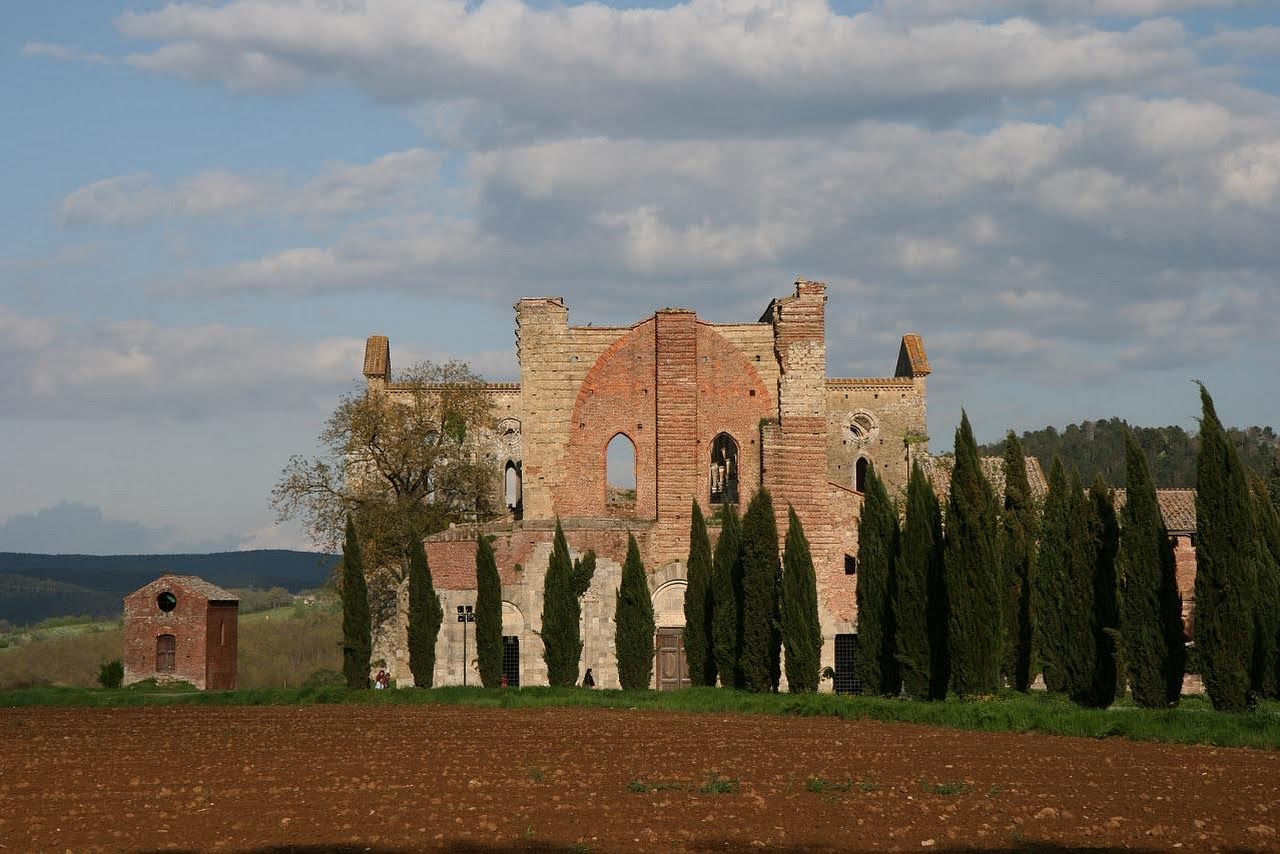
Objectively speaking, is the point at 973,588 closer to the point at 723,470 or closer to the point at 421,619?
the point at 421,619

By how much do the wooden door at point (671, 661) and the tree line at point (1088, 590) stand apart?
7.70 meters

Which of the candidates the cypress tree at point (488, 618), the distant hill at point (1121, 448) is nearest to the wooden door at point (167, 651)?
the cypress tree at point (488, 618)

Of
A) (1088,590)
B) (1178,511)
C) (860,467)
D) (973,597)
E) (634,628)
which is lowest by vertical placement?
(634,628)

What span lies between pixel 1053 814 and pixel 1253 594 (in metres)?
11.8

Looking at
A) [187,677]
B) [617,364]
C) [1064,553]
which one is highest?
[617,364]

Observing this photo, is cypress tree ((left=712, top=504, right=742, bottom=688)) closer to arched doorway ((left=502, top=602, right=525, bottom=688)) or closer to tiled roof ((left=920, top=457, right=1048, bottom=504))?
arched doorway ((left=502, top=602, right=525, bottom=688))

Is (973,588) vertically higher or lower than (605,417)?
lower

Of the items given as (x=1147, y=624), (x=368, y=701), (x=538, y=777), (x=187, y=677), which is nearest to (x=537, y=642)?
(x=368, y=701)

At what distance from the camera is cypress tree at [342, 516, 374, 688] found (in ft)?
119

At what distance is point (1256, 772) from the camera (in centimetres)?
1902

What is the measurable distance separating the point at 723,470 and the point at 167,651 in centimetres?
1927

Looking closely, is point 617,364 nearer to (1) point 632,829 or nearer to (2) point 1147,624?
(2) point 1147,624

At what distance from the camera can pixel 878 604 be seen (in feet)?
107

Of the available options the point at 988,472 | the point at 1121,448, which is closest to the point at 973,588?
the point at 988,472
